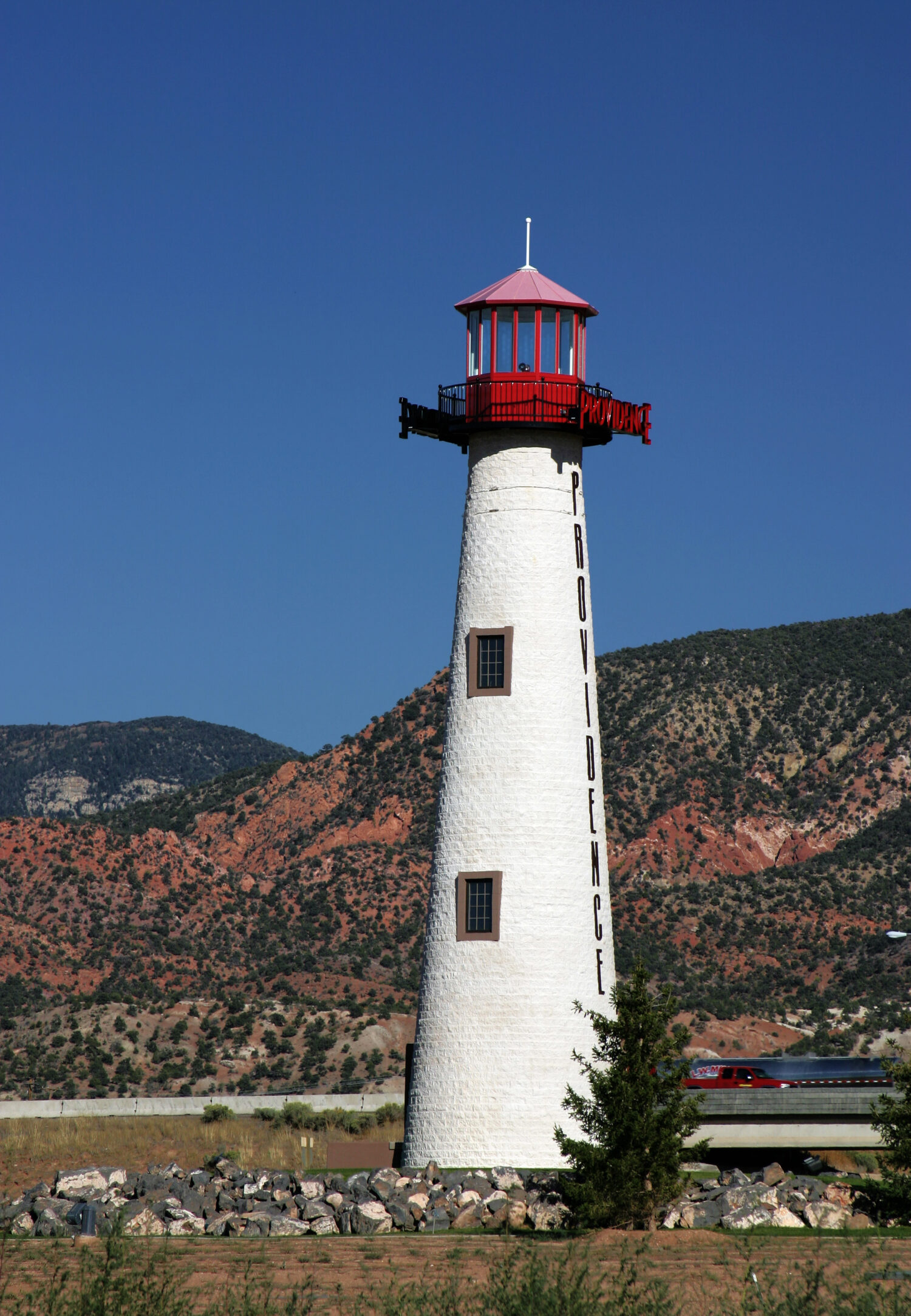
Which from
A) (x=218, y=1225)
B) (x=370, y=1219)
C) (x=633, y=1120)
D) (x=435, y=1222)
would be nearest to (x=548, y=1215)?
(x=435, y=1222)

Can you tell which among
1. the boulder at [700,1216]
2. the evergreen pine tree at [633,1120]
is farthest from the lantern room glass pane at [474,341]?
the boulder at [700,1216]

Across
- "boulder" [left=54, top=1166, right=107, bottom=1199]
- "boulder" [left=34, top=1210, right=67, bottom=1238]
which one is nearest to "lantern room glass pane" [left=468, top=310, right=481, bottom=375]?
"boulder" [left=54, top=1166, right=107, bottom=1199]

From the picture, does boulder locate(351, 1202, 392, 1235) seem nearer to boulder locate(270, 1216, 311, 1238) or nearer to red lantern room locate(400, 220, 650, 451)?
boulder locate(270, 1216, 311, 1238)

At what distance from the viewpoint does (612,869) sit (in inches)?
3639

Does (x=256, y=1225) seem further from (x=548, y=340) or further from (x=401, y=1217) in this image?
(x=548, y=340)

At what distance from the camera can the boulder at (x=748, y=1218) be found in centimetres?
2464

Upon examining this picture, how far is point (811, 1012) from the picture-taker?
233 feet

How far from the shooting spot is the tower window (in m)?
30.2

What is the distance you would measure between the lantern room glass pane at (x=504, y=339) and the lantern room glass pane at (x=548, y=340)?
0.52m

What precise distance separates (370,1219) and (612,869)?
67929mm

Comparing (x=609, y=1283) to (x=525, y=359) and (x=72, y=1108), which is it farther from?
(x=72, y=1108)

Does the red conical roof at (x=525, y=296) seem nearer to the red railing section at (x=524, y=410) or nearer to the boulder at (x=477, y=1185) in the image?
the red railing section at (x=524, y=410)

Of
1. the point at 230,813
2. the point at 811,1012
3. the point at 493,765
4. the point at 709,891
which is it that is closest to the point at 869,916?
the point at 709,891

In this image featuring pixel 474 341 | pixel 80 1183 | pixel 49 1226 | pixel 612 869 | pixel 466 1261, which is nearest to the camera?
pixel 466 1261
